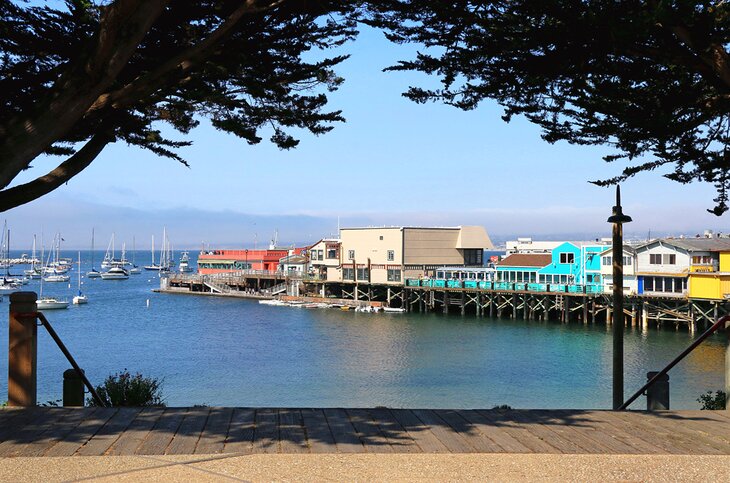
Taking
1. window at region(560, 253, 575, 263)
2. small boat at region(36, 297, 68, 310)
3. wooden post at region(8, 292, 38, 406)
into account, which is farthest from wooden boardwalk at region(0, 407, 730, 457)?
small boat at region(36, 297, 68, 310)

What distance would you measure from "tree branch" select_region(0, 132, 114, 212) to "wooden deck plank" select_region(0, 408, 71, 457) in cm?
204

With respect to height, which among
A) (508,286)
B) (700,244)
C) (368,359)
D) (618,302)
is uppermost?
(700,244)

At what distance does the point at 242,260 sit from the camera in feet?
327

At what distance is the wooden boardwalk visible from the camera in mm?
5613

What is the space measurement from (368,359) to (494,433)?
32340 mm

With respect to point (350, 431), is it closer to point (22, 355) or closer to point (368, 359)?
point (22, 355)

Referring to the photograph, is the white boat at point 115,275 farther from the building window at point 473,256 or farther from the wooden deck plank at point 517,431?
the wooden deck plank at point 517,431

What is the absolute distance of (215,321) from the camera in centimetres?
5988

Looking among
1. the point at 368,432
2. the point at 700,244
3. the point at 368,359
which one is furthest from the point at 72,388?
the point at 700,244

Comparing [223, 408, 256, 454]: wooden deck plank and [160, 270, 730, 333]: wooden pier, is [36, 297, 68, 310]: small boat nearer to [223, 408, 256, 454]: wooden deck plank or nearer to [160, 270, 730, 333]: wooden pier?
[160, 270, 730, 333]: wooden pier

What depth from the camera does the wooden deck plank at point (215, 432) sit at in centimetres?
552

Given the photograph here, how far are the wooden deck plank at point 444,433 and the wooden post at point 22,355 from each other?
378 cm

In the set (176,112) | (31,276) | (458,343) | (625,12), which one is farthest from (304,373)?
(31,276)

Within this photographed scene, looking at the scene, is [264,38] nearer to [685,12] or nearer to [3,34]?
[3,34]
